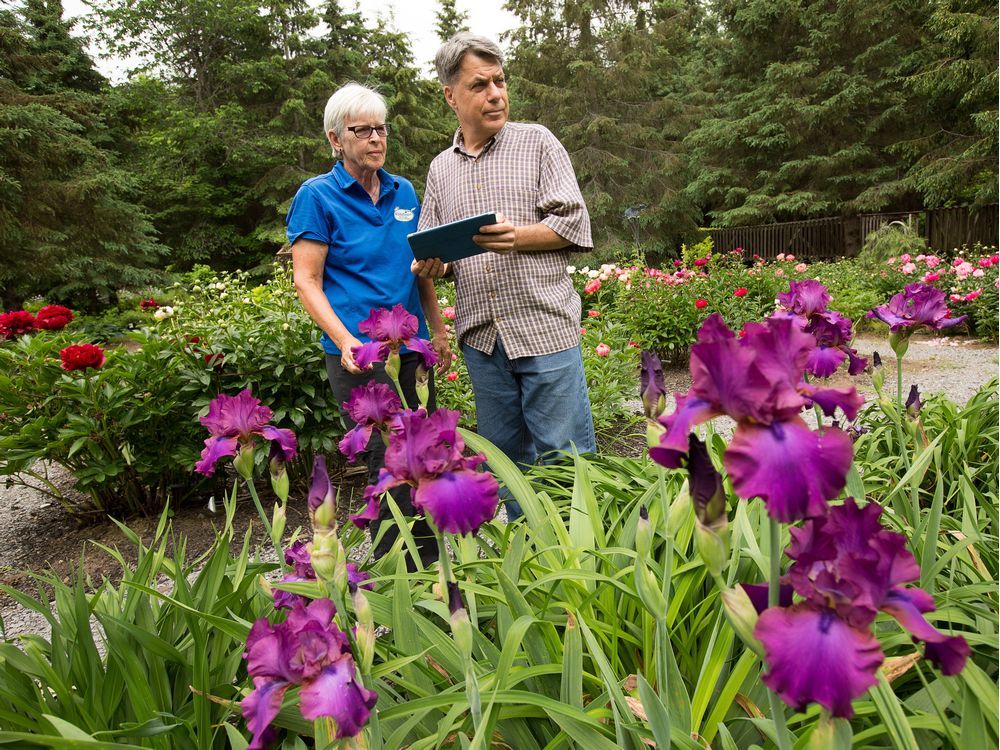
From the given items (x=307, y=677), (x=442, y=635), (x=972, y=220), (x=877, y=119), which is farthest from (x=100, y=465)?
(x=877, y=119)

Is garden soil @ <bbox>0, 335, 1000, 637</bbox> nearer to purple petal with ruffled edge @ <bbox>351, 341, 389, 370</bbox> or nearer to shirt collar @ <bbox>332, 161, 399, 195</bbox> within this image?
purple petal with ruffled edge @ <bbox>351, 341, 389, 370</bbox>

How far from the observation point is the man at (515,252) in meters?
2.22

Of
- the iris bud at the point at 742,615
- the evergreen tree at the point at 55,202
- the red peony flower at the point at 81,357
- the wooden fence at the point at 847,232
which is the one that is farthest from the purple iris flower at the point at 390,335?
the wooden fence at the point at 847,232

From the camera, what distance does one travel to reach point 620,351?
4852mm

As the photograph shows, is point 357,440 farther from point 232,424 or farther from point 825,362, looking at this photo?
point 825,362

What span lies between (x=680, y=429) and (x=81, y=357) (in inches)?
130

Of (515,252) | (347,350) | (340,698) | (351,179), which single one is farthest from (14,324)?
(340,698)

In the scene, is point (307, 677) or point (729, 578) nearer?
point (307, 677)

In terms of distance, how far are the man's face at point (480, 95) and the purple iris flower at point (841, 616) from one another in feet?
6.16

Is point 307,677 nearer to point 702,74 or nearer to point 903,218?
point 903,218

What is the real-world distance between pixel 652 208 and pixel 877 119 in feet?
19.9

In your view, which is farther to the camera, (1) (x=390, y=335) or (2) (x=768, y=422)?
(1) (x=390, y=335)

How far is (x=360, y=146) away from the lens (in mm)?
2273

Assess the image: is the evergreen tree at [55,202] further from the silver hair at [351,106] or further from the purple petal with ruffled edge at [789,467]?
the purple petal with ruffled edge at [789,467]
